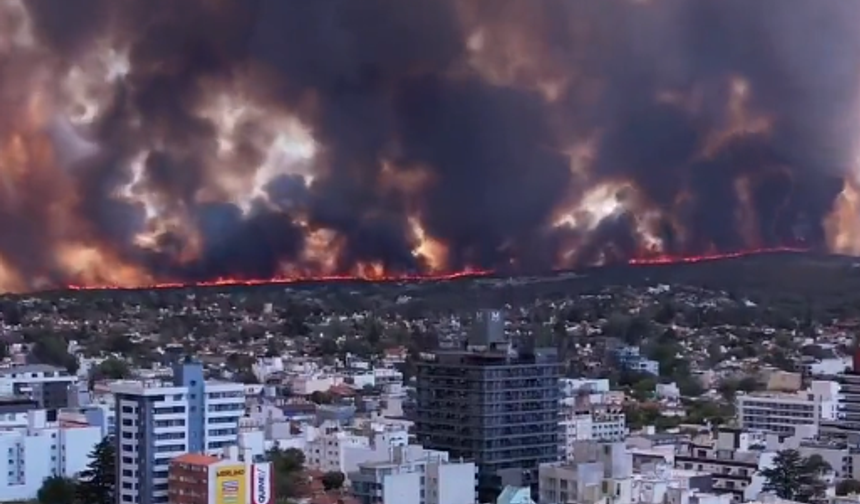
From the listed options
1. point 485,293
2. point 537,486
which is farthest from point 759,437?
point 485,293

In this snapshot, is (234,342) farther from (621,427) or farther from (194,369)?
(194,369)

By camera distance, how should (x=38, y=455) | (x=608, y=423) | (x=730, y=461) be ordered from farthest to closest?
Answer: (x=608, y=423), (x=730, y=461), (x=38, y=455)

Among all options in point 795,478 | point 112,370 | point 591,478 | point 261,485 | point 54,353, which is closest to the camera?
point 261,485

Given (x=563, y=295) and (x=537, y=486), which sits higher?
(x=563, y=295)

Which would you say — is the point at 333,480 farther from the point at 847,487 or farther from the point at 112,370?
the point at 112,370

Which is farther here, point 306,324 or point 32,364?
point 306,324

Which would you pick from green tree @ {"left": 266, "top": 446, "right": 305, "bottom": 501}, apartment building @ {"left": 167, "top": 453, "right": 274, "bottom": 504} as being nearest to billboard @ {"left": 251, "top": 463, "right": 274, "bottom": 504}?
apartment building @ {"left": 167, "top": 453, "right": 274, "bottom": 504}

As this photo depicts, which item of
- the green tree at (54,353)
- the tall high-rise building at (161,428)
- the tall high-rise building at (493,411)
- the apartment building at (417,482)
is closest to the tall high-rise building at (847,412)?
the tall high-rise building at (493,411)

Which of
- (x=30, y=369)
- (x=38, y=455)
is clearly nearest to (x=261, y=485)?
(x=38, y=455)
